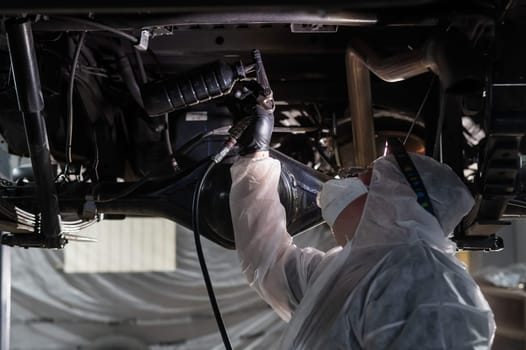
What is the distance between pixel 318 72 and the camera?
121 cm

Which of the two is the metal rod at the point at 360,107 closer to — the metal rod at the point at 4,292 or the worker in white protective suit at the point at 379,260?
the worker in white protective suit at the point at 379,260

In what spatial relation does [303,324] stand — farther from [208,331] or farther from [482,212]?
[208,331]

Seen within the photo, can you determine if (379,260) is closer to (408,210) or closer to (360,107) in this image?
(408,210)

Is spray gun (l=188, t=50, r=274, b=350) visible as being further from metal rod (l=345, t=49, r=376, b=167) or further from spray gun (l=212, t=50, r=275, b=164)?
metal rod (l=345, t=49, r=376, b=167)

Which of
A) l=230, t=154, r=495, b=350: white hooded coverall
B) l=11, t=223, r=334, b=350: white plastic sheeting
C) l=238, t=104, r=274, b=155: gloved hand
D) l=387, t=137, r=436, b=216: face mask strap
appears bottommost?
l=11, t=223, r=334, b=350: white plastic sheeting

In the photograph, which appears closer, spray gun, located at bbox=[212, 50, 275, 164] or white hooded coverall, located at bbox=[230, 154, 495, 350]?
white hooded coverall, located at bbox=[230, 154, 495, 350]

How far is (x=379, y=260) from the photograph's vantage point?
823 millimetres

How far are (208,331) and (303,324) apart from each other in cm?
245

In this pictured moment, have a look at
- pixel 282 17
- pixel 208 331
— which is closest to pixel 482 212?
pixel 282 17

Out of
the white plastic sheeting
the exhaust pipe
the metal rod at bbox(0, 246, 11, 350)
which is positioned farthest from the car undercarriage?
the white plastic sheeting

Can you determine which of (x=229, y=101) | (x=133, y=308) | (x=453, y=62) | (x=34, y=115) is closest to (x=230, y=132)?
(x=229, y=101)

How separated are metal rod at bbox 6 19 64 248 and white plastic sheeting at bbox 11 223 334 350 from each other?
219 cm

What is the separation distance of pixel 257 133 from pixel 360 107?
205 millimetres

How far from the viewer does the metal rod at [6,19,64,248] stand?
2.65ft
